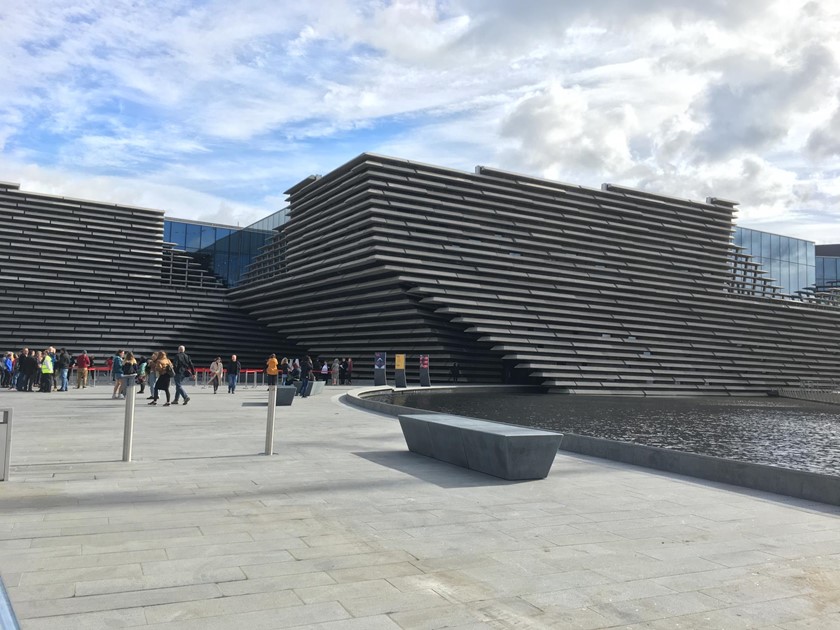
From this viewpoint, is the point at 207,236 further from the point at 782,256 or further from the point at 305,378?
the point at 782,256

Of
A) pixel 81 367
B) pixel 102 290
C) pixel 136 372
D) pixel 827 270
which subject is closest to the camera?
pixel 136 372

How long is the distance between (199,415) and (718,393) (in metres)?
31.7

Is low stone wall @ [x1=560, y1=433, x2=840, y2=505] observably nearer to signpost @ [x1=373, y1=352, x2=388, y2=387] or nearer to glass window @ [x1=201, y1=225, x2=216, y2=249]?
signpost @ [x1=373, y1=352, x2=388, y2=387]

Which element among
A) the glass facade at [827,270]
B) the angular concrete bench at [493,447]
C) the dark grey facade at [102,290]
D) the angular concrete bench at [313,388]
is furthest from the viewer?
the glass facade at [827,270]

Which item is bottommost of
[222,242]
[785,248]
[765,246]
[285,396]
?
[285,396]

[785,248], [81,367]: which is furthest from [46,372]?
[785,248]

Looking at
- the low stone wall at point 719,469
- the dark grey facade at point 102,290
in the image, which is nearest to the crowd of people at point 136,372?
the low stone wall at point 719,469

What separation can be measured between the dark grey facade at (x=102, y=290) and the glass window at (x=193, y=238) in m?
4.32

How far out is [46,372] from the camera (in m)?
21.8

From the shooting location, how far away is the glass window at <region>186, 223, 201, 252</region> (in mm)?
50406

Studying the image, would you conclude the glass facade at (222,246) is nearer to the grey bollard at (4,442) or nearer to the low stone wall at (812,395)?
the low stone wall at (812,395)

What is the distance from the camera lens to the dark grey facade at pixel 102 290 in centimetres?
3794

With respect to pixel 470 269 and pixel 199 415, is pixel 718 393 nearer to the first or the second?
pixel 470 269

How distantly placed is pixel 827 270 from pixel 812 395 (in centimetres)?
4280
